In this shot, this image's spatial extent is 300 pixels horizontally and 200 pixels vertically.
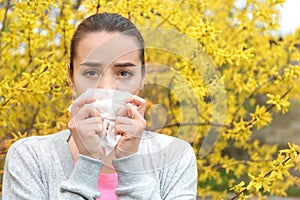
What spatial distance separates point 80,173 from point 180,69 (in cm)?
126

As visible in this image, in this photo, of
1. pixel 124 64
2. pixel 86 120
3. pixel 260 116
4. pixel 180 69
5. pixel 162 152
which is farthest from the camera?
pixel 180 69

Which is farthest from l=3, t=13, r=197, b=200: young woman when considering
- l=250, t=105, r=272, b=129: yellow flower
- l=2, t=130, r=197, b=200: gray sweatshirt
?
l=250, t=105, r=272, b=129: yellow flower

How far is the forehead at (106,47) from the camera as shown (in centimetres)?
183

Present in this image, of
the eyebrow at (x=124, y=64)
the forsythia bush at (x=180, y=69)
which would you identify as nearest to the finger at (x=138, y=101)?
the eyebrow at (x=124, y=64)

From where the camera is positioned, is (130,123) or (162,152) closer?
(130,123)

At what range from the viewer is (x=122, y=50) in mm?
1857

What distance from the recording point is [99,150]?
70.6 inches

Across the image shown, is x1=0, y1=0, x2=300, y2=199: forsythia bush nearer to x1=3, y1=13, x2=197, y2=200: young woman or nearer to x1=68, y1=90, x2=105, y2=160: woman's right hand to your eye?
x1=3, y1=13, x2=197, y2=200: young woman

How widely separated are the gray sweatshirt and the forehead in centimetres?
26

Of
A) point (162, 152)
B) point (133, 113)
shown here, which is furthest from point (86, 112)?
point (162, 152)

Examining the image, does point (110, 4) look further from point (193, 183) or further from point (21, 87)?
point (193, 183)

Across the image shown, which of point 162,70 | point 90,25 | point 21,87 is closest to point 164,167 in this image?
point 90,25

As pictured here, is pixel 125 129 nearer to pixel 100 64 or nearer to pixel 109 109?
pixel 109 109

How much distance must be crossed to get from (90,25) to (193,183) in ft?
1.80
